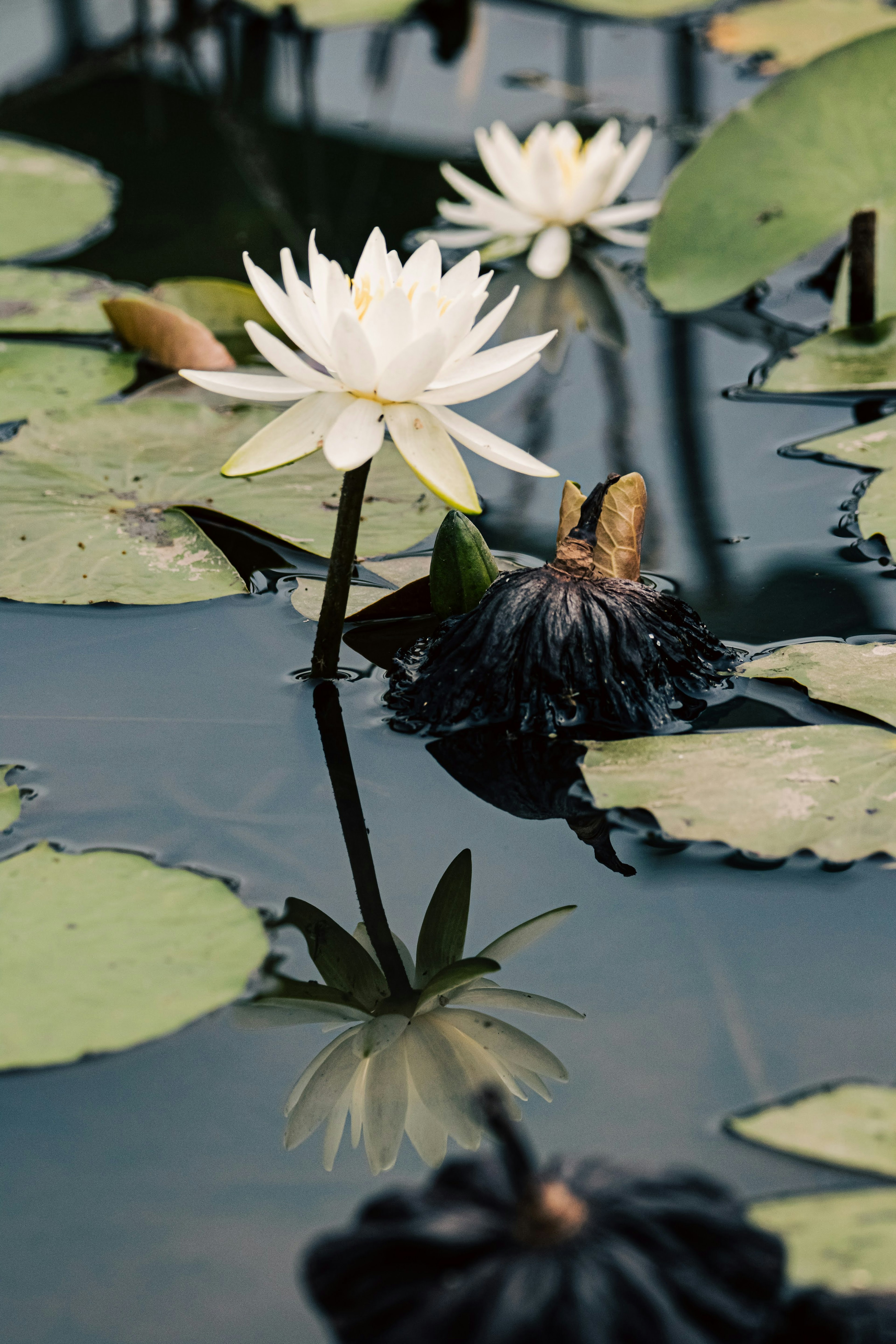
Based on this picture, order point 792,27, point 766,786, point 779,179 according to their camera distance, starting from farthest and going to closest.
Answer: point 792,27 < point 779,179 < point 766,786

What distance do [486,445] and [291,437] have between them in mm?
240

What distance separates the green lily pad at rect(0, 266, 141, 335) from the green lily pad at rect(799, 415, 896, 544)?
156cm

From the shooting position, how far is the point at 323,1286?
83 centimetres

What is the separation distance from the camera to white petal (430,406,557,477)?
1453 mm

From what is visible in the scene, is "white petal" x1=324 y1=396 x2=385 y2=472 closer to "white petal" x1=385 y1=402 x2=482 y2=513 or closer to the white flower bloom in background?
"white petal" x1=385 y1=402 x2=482 y2=513

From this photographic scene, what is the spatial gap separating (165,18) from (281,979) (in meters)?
4.46

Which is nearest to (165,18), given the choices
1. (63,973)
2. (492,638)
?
(492,638)

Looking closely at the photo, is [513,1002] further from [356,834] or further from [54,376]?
[54,376]

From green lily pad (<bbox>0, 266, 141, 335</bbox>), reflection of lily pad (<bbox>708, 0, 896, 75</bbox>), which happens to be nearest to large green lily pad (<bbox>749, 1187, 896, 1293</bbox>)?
green lily pad (<bbox>0, 266, 141, 335</bbox>)

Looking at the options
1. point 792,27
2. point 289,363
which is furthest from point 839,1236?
point 792,27

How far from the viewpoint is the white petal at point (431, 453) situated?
4.64ft

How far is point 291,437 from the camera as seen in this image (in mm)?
1438

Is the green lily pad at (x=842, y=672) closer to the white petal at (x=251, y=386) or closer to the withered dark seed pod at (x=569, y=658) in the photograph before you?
the withered dark seed pod at (x=569, y=658)

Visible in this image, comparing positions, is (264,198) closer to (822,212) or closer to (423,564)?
(822,212)
